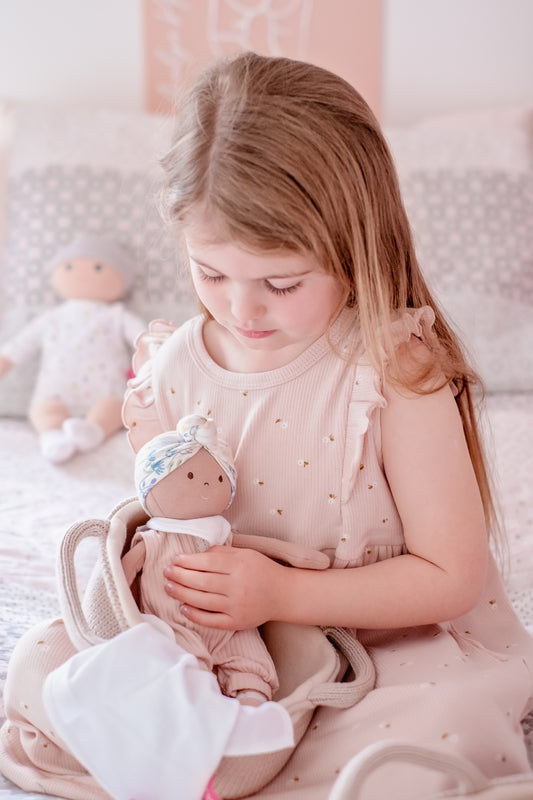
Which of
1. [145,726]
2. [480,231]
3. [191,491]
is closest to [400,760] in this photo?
[145,726]

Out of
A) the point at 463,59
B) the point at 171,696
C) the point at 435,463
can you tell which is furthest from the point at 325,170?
the point at 463,59

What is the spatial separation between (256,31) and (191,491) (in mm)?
1754

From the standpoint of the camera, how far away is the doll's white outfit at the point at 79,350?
5.86ft

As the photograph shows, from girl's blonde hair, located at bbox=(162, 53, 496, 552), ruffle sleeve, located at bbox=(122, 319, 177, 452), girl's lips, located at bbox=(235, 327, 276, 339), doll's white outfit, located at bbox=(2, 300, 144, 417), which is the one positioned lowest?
doll's white outfit, located at bbox=(2, 300, 144, 417)

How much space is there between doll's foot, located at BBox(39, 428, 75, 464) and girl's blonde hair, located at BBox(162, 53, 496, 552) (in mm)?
841

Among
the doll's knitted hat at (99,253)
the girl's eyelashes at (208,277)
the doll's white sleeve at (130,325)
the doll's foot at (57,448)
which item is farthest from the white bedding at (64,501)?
the girl's eyelashes at (208,277)

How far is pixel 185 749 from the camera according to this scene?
0.67m

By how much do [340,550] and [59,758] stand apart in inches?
12.9

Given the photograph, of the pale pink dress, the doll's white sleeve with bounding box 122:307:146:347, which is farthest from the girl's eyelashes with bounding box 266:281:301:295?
the doll's white sleeve with bounding box 122:307:146:347

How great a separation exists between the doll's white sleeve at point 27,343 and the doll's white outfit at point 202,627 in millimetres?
1067

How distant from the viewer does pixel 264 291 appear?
812 millimetres

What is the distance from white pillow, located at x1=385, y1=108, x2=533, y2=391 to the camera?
6.02 feet

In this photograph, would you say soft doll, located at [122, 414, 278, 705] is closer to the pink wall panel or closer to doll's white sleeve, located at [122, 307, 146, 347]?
doll's white sleeve, located at [122, 307, 146, 347]

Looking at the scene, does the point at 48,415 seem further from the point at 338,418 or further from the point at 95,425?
the point at 338,418
